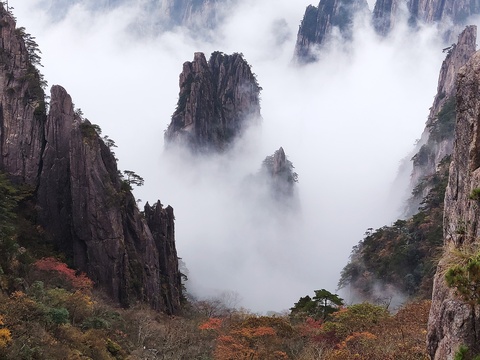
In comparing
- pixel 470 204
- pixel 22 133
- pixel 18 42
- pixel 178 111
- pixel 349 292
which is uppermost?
Result: pixel 178 111

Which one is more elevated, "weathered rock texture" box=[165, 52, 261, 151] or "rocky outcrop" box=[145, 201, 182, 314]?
"weathered rock texture" box=[165, 52, 261, 151]

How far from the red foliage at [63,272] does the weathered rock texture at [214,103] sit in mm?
84870

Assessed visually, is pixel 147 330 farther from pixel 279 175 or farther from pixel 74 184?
pixel 279 175

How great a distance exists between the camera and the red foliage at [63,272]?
4509 cm

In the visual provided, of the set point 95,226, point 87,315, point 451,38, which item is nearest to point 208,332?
point 87,315

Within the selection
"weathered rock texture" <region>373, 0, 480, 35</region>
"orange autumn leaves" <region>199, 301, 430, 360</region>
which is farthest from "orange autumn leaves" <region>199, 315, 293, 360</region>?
"weathered rock texture" <region>373, 0, 480, 35</region>

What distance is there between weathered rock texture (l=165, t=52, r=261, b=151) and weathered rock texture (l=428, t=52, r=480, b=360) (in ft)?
389

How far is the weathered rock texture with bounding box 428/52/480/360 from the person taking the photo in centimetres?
880

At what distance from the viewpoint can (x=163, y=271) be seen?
64.9 meters

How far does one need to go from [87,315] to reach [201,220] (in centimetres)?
10292

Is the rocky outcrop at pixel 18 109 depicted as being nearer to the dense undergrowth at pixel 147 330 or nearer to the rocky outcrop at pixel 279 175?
the dense undergrowth at pixel 147 330

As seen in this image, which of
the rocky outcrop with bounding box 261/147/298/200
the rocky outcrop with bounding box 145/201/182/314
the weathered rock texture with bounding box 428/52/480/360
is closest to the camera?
the weathered rock texture with bounding box 428/52/480/360

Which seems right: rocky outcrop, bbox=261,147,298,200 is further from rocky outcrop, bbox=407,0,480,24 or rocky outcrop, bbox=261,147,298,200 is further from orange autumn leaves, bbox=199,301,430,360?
orange autumn leaves, bbox=199,301,430,360

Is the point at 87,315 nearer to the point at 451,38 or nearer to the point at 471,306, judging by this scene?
the point at 471,306
